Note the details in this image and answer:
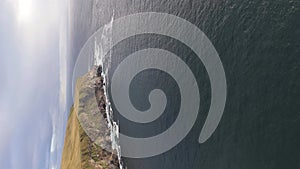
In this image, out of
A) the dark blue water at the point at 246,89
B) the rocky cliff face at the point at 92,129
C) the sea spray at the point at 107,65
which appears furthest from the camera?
the sea spray at the point at 107,65

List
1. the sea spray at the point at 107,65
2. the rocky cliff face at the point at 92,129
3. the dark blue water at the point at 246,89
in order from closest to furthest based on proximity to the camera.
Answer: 1. the dark blue water at the point at 246,89
2. the rocky cliff face at the point at 92,129
3. the sea spray at the point at 107,65

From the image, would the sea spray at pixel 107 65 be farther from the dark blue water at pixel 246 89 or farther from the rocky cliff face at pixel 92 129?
the dark blue water at pixel 246 89

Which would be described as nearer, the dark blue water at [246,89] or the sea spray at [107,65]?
the dark blue water at [246,89]

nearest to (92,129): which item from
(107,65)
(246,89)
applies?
(107,65)

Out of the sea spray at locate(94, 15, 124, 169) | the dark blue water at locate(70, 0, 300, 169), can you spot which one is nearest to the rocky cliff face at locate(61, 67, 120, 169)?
the sea spray at locate(94, 15, 124, 169)

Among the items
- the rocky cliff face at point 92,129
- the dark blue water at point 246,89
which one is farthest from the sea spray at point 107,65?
the dark blue water at point 246,89

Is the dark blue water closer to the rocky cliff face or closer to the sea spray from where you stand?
the sea spray

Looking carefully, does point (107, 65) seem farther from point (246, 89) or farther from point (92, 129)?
point (246, 89)
